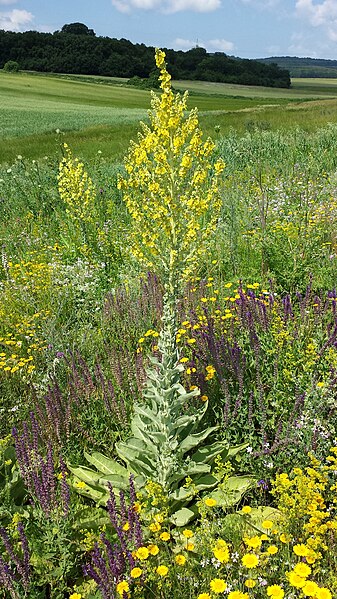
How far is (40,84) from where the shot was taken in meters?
59.7

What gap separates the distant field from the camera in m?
21.1

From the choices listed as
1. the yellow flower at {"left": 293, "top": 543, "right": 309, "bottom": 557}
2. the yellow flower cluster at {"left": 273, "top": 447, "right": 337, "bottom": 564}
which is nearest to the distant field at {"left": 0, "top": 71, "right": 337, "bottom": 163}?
the yellow flower cluster at {"left": 273, "top": 447, "right": 337, "bottom": 564}

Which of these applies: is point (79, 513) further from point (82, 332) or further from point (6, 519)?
point (82, 332)

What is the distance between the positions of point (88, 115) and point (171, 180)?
38322 millimetres

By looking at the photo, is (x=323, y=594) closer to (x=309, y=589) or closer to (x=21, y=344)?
(x=309, y=589)

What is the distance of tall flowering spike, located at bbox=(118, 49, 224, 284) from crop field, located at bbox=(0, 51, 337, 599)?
1cm

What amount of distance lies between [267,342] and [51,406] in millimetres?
1810

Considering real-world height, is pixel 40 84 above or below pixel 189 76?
below

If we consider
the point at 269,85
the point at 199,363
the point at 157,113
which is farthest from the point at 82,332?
the point at 269,85

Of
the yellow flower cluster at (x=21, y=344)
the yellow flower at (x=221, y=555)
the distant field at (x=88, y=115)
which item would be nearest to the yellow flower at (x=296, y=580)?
the yellow flower at (x=221, y=555)

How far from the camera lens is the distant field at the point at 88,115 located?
2112 cm

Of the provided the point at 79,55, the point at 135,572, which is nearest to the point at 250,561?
the point at 135,572

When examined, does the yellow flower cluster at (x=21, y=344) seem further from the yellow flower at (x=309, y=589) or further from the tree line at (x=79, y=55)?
the tree line at (x=79, y=55)

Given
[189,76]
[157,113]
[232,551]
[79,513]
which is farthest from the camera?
[189,76]
